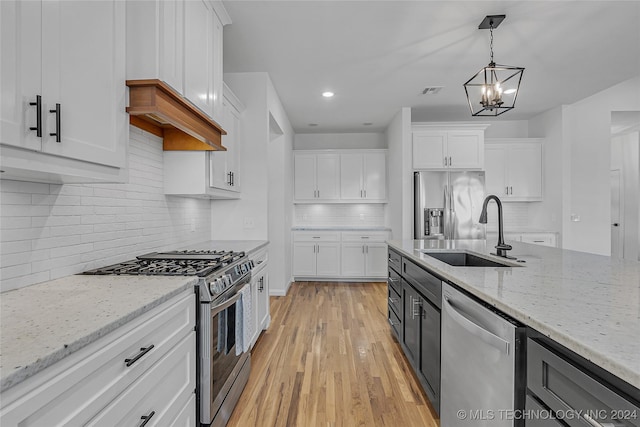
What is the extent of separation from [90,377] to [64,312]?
264 millimetres

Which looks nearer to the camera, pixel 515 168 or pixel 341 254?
pixel 515 168

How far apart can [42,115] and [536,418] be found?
176 cm

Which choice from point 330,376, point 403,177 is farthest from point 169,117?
point 403,177

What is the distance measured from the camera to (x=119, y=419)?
0.97m

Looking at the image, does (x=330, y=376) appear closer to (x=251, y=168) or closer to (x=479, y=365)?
(x=479, y=365)

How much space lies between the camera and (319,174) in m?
5.82

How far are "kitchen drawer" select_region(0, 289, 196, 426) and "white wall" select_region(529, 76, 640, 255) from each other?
18.3ft

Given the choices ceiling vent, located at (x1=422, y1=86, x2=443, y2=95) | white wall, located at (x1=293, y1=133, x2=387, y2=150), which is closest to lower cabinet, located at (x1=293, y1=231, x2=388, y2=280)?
white wall, located at (x1=293, y1=133, x2=387, y2=150)

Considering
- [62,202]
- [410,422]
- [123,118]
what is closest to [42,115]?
[123,118]

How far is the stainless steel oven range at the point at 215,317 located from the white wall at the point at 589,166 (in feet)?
16.5

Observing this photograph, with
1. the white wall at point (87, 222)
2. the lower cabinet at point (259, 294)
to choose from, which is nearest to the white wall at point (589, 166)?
the lower cabinet at point (259, 294)

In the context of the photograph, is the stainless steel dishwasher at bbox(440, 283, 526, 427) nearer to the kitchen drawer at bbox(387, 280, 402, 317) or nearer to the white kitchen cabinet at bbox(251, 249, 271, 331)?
the kitchen drawer at bbox(387, 280, 402, 317)

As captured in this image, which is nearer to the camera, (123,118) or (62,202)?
(123,118)

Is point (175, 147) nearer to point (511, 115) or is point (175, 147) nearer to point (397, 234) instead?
point (397, 234)
